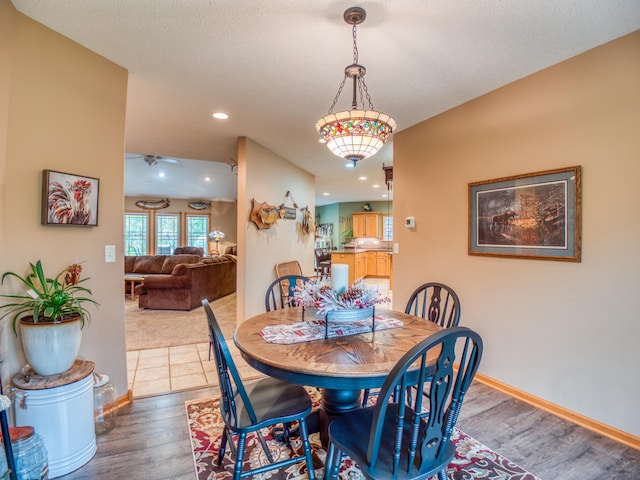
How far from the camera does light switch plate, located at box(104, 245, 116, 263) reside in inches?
91.1

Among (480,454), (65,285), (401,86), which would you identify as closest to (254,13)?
(401,86)

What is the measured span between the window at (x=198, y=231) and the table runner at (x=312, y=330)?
956 centimetres

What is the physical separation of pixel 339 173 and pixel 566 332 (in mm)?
4743

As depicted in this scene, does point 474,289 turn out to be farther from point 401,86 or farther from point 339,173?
point 339,173

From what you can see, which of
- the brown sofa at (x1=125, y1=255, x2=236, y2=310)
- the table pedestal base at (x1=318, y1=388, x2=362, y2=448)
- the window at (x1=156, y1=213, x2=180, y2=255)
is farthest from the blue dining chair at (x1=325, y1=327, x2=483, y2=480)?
the window at (x1=156, y1=213, x2=180, y2=255)

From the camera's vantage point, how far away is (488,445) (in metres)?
1.97

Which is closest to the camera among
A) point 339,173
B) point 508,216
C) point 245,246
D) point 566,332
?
point 566,332

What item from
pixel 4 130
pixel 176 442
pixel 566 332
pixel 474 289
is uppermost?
pixel 4 130

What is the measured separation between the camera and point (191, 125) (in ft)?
11.9

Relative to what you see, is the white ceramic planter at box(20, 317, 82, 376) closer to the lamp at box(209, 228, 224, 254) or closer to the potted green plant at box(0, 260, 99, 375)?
the potted green plant at box(0, 260, 99, 375)

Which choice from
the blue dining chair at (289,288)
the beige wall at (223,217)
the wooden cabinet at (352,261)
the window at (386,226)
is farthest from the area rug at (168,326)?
the window at (386,226)

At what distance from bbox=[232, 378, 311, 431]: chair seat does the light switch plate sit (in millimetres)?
1385

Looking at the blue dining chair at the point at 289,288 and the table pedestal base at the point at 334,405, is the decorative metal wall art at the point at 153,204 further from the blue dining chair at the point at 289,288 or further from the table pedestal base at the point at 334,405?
the table pedestal base at the point at 334,405

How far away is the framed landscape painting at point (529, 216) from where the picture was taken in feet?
7.50
